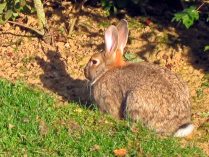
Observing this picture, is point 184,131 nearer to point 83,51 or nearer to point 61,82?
point 61,82

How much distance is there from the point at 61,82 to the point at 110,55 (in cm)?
87

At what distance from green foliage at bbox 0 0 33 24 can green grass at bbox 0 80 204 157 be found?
152cm

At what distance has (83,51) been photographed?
818 centimetres

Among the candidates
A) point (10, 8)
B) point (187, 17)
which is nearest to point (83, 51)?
point (10, 8)

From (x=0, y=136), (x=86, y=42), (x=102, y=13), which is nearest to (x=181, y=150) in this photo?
(x=0, y=136)

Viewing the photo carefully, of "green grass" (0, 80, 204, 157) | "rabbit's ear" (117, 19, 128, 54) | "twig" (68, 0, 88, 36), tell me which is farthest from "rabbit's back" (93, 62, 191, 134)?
"twig" (68, 0, 88, 36)

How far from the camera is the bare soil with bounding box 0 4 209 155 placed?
7469mm

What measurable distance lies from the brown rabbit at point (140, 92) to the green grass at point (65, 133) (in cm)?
21

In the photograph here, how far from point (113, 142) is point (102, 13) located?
3.51 meters

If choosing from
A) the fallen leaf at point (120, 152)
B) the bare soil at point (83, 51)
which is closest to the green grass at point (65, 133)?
the fallen leaf at point (120, 152)

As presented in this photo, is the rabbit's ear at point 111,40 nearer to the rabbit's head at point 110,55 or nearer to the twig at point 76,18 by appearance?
the rabbit's head at point 110,55

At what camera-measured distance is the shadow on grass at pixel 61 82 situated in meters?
7.27

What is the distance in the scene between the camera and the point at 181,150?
19.4ft

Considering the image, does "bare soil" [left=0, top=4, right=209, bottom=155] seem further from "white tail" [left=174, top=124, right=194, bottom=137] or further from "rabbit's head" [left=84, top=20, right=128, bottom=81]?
"white tail" [left=174, top=124, right=194, bottom=137]
